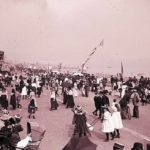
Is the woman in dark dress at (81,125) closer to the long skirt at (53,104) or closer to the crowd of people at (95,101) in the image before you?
the crowd of people at (95,101)

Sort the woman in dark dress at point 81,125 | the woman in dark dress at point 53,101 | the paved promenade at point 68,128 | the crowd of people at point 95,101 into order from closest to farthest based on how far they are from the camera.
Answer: the paved promenade at point 68,128 < the crowd of people at point 95,101 < the woman in dark dress at point 81,125 < the woman in dark dress at point 53,101

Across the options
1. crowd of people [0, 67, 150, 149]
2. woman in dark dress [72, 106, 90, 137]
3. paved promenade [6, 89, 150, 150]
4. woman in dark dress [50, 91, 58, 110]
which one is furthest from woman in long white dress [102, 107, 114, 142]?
woman in dark dress [50, 91, 58, 110]

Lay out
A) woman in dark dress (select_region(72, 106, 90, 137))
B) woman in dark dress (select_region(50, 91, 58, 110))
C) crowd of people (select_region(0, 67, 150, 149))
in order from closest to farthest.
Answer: crowd of people (select_region(0, 67, 150, 149))
woman in dark dress (select_region(72, 106, 90, 137))
woman in dark dress (select_region(50, 91, 58, 110))

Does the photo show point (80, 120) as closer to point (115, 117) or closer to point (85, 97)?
point (115, 117)

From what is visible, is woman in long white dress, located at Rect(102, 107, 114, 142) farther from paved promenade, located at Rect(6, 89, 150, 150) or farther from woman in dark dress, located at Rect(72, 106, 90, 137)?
woman in dark dress, located at Rect(72, 106, 90, 137)

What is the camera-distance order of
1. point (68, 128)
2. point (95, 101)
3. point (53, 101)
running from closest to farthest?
point (68, 128) → point (95, 101) → point (53, 101)

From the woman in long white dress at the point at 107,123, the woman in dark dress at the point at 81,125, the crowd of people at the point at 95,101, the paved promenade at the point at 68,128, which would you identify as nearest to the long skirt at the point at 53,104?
the crowd of people at the point at 95,101

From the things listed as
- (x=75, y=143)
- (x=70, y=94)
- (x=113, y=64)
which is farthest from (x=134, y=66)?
(x=75, y=143)

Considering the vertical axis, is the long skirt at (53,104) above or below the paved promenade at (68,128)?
above

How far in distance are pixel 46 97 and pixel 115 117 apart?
671 inches

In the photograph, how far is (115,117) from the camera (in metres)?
17.0

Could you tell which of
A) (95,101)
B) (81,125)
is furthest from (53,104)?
(81,125)

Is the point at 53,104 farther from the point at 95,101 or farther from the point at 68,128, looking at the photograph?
the point at 68,128

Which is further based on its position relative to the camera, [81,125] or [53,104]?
[53,104]
